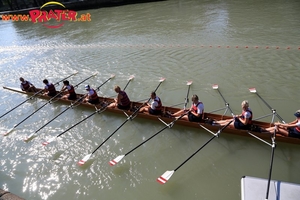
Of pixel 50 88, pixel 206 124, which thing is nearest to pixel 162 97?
pixel 206 124

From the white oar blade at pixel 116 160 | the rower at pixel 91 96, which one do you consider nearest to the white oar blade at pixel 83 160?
the white oar blade at pixel 116 160

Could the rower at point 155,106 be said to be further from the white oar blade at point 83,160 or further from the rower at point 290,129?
the rower at point 290,129

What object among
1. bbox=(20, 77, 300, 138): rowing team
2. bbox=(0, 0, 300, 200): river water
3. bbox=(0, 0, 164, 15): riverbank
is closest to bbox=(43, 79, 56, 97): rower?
bbox=(0, 0, 300, 200): river water

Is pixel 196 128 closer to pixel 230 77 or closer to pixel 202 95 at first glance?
pixel 202 95

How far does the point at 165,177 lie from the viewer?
5.42 m

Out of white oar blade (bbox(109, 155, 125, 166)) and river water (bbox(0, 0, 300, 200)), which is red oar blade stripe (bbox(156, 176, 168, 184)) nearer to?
river water (bbox(0, 0, 300, 200))

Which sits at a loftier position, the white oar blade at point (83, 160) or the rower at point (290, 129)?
the rower at point (290, 129)

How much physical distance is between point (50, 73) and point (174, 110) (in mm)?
8968

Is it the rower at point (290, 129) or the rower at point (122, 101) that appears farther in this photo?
the rower at point (122, 101)

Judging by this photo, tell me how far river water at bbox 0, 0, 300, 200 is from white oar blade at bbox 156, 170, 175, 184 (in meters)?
0.28

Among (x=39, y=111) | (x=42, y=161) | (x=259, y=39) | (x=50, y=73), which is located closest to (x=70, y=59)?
(x=50, y=73)

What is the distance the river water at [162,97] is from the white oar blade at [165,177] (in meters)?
0.28

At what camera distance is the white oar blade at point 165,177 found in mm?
5349

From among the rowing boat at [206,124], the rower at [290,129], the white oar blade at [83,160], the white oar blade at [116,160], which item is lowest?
the white oar blade at [83,160]
